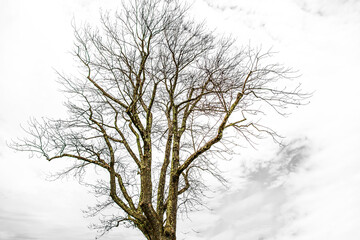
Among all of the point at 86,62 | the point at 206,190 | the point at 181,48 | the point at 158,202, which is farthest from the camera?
the point at 206,190

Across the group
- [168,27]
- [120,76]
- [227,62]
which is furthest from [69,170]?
[227,62]

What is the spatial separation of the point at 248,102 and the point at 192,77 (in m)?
1.61

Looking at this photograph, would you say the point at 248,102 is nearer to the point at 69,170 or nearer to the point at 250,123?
the point at 250,123

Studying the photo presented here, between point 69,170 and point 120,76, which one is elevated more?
point 120,76

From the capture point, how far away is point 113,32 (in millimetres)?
6570

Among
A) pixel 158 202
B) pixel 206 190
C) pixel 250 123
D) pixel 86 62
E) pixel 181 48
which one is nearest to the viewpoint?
pixel 250 123

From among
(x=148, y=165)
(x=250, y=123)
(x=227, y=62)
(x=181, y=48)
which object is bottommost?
(x=148, y=165)

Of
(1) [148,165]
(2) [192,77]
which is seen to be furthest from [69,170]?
(2) [192,77]

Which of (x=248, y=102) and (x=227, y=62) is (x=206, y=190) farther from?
(x=227, y=62)

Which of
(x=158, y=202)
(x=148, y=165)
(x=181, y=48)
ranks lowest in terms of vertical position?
(x=158, y=202)

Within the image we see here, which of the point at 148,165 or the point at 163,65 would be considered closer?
the point at 148,165

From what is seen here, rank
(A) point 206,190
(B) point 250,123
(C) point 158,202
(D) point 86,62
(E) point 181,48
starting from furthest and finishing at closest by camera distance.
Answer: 1. (A) point 206,190
2. (D) point 86,62
3. (E) point 181,48
4. (C) point 158,202
5. (B) point 250,123

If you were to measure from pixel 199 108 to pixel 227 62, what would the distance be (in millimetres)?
1378

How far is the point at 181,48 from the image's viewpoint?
6.02 meters
